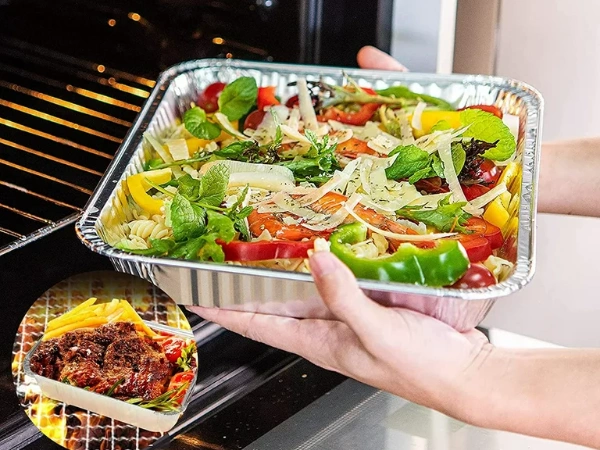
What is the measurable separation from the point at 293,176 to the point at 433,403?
412 millimetres

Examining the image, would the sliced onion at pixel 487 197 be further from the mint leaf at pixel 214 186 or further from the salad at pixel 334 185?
the mint leaf at pixel 214 186

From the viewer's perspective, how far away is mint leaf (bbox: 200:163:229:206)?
120 cm

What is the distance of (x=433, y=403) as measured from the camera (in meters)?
1.06

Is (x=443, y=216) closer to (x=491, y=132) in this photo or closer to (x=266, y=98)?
(x=491, y=132)

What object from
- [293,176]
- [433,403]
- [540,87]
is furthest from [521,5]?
[433,403]

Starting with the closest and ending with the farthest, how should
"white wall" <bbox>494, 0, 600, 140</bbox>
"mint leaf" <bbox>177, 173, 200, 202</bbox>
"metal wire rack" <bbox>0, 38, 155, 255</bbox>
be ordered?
A: "mint leaf" <bbox>177, 173, 200, 202</bbox> → "metal wire rack" <bbox>0, 38, 155, 255</bbox> → "white wall" <bbox>494, 0, 600, 140</bbox>

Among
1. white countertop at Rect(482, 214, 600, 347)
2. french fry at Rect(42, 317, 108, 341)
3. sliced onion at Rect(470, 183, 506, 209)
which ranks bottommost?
white countertop at Rect(482, 214, 600, 347)

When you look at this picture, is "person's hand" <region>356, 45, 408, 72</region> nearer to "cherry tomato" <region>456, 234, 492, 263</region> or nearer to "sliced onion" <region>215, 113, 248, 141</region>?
"sliced onion" <region>215, 113, 248, 141</region>

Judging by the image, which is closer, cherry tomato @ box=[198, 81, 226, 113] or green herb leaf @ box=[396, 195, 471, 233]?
green herb leaf @ box=[396, 195, 471, 233]

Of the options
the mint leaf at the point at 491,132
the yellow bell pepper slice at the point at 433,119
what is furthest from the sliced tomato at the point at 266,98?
the mint leaf at the point at 491,132

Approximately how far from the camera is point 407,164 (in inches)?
51.6

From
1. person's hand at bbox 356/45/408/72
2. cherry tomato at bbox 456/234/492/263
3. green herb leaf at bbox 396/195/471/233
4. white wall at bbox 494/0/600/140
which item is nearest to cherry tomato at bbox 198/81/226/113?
person's hand at bbox 356/45/408/72

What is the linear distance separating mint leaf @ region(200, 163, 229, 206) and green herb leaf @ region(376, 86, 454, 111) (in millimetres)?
505

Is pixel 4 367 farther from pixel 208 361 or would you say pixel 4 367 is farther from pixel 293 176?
pixel 293 176
